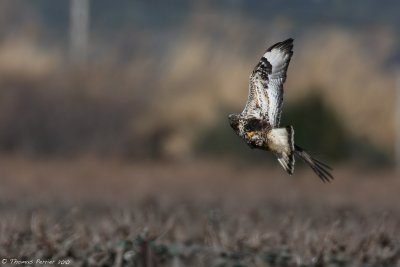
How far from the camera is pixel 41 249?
5605 mm

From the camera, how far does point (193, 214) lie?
36.7ft

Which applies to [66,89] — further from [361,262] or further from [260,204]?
[361,262]

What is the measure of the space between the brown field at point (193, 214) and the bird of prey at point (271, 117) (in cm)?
63

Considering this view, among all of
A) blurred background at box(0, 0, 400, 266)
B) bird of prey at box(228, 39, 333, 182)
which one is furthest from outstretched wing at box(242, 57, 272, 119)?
blurred background at box(0, 0, 400, 266)

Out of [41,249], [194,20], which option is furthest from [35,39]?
[41,249]

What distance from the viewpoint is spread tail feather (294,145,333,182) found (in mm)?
3998

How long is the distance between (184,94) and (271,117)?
691 inches

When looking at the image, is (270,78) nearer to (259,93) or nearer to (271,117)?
(259,93)

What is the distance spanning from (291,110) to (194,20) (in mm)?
6110

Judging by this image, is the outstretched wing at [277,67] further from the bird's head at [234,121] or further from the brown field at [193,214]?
the brown field at [193,214]

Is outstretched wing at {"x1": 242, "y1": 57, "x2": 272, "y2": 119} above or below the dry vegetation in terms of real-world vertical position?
above

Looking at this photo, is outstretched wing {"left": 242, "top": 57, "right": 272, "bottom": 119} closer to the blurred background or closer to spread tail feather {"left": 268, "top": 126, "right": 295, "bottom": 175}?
spread tail feather {"left": 268, "top": 126, "right": 295, "bottom": 175}

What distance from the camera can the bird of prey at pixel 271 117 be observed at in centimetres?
412

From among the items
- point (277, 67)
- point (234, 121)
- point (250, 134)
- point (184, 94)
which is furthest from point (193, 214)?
point (184, 94)
